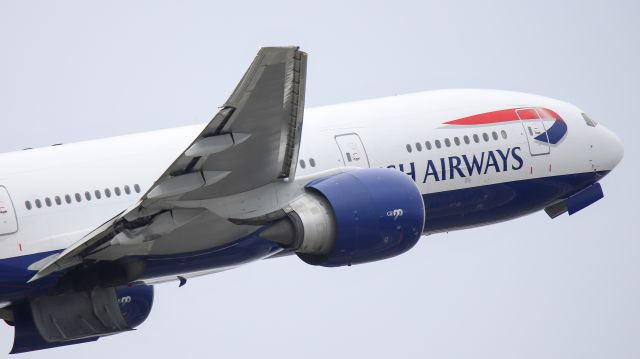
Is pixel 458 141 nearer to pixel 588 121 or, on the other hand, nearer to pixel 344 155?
pixel 344 155

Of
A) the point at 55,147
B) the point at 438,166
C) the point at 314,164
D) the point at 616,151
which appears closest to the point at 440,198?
the point at 438,166

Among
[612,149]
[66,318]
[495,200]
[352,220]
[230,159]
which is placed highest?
[230,159]

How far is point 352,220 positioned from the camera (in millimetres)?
32062

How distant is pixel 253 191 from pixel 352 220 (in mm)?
2118

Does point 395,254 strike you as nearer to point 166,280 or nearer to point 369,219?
point 369,219

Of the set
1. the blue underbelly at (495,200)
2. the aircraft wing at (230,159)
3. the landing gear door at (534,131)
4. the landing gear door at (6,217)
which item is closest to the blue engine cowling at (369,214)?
the aircraft wing at (230,159)

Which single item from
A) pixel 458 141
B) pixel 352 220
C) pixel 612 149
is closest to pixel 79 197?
pixel 352 220

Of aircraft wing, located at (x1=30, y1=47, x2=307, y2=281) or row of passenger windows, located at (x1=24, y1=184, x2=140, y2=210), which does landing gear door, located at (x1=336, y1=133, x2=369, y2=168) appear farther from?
row of passenger windows, located at (x1=24, y1=184, x2=140, y2=210)

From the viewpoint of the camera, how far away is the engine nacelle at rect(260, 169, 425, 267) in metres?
32.1

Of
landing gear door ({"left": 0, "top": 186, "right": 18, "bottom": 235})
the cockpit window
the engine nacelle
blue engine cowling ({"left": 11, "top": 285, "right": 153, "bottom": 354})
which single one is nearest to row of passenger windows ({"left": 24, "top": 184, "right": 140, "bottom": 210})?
landing gear door ({"left": 0, "top": 186, "right": 18, "bottom": 235})

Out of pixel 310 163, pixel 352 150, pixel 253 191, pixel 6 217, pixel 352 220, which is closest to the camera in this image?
pixel 253 191

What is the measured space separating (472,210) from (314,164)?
460 centimetres

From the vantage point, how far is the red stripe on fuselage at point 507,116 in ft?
124

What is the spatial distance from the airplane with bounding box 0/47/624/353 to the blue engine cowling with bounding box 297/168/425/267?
4 centimetres
